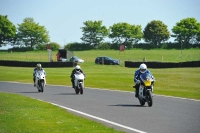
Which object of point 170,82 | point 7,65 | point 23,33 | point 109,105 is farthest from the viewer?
point 23,33

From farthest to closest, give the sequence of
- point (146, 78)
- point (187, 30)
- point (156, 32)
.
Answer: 1. point (156, 32)
2. point (187, 30)
3. point (146, 78)

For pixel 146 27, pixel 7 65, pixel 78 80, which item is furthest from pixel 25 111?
pixel 146 27

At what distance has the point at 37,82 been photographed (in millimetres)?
25766

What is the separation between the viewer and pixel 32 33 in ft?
431

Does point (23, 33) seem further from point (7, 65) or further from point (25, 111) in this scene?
point (25, 111)

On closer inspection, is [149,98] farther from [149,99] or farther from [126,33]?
[126,33]

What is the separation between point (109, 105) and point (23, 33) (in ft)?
365

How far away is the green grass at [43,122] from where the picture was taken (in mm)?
10539

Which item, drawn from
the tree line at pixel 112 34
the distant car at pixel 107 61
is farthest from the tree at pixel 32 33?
the distant car at pixel 107 61

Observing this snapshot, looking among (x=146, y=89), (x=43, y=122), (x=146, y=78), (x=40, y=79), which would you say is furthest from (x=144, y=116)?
(x=40, y=79)

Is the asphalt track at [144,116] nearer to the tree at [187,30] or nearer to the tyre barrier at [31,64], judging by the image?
the tyre barrier at [31,64]

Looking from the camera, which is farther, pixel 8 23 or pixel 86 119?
pixel 8 23

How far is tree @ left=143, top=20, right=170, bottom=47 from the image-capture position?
131000 millimetres

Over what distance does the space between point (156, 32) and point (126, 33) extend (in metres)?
8.99
